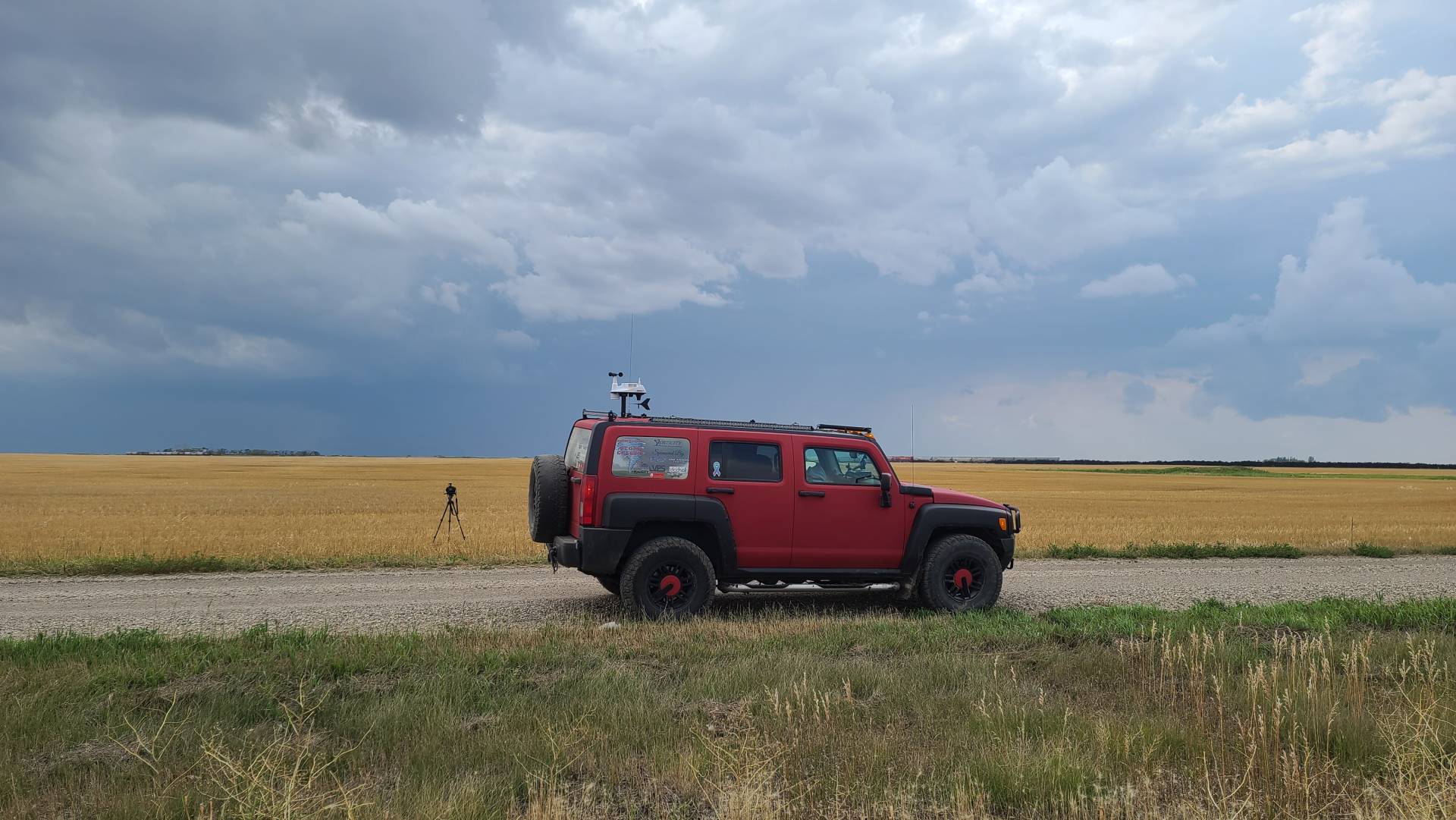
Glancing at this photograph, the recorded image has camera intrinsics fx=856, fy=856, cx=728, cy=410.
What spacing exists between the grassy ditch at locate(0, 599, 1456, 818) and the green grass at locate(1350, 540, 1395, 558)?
1278cm

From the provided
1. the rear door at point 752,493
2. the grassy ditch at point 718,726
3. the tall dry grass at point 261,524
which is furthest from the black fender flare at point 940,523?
the tall dry grass at point 261,524

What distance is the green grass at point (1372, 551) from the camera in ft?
62.4

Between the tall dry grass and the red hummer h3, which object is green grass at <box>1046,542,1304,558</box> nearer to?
the red hummer h3

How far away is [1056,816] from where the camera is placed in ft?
14.5

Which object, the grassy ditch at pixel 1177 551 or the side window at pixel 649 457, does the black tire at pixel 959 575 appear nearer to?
the side window at pixel 649 457

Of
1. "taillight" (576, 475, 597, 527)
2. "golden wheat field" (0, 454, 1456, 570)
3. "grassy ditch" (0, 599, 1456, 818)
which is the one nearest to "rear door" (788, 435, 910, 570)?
"grassy ditch" (0, 599, 1456, 818)

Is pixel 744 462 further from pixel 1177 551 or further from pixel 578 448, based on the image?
pixel 1177 551

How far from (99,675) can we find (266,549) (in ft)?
39.5

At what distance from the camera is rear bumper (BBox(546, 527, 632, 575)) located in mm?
9719

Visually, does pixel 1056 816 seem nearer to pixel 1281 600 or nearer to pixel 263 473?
pixel 1281 600

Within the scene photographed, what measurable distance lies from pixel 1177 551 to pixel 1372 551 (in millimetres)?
4725

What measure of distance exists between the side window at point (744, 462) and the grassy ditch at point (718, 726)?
7.59 ft

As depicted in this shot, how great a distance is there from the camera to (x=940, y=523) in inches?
421

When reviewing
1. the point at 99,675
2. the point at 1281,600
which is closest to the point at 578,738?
the point at 99,675
